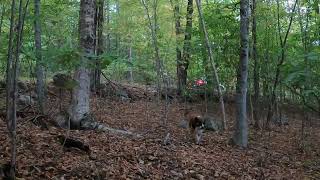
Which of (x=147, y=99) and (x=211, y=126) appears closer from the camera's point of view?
(x=211, y=126)

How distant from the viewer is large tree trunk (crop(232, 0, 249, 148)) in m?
9.87

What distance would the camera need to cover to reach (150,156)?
7098 millimetres

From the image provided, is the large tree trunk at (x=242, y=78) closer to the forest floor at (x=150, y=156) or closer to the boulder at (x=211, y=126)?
the forest floor at (x=150, y=156)

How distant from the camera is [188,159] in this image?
25.2 ft

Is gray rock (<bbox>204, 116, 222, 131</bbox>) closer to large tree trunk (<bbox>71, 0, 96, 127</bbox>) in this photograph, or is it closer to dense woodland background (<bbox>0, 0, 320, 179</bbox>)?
dense woodland background (<bbox>0, 0, 320, 179</bbox>)

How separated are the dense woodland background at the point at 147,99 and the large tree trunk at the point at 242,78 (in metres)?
0.03

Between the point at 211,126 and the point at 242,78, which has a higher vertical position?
the point at 242,78

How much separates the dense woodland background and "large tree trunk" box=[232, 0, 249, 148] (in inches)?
1.0

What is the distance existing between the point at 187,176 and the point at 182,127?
5779 mm

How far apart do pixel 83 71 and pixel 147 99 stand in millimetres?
10308

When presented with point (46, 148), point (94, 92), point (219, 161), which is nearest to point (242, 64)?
point (219, 161)

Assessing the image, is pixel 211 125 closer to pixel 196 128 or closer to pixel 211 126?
pixel 211 126

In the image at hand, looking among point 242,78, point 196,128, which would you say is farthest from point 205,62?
point 196,128

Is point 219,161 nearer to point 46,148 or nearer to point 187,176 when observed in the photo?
point 187,176
